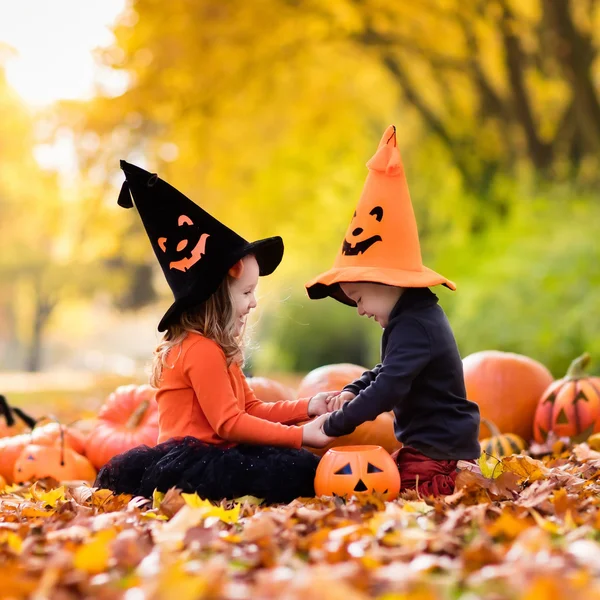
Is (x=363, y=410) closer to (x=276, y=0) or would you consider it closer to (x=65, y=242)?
(x=276, y=0)

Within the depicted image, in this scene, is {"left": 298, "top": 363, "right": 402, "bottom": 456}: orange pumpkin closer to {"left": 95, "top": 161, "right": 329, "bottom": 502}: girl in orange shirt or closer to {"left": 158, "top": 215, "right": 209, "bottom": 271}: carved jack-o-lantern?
{"left": 95, "top": 161, "right": 329, "bottom": 502}: girl in orange shirt

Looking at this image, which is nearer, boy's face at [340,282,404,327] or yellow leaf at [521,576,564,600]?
yellow leaf at [521,576,564,600]

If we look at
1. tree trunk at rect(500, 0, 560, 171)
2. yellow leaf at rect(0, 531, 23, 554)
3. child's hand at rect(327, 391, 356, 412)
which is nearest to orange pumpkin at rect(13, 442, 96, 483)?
child's hand at rect(327, 391, 356, 412)

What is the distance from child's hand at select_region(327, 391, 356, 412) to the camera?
3.87m

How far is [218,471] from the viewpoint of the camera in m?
3.60

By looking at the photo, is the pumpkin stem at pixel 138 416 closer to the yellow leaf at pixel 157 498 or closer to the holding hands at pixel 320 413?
the holding hands at pixel 320 413

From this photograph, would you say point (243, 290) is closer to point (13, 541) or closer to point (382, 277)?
point (382, 277)

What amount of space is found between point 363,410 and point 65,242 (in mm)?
27717

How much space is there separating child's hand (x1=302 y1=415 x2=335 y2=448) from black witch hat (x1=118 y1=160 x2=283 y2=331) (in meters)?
0.70

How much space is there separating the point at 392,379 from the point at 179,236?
1.10m

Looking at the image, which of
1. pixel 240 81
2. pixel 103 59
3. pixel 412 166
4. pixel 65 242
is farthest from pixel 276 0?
pixel 65 242

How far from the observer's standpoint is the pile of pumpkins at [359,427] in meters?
4.69

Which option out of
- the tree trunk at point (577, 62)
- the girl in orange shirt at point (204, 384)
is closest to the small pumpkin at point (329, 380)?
the girl in orange shirt at point (204, 384)

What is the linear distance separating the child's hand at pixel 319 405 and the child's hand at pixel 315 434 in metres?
0.23
